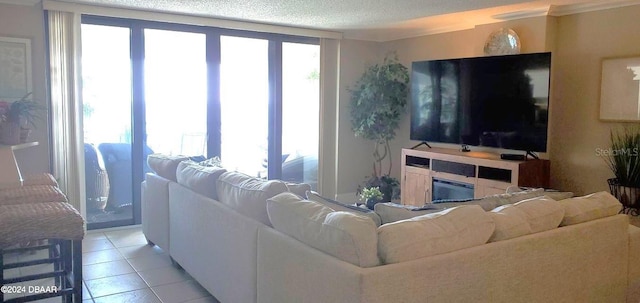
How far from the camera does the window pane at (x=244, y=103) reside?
20.1 ft

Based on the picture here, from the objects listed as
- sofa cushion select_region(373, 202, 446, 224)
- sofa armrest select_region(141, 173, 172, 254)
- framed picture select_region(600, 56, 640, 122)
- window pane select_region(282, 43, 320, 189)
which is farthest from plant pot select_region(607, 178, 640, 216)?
sofa armrest select_region(141, 173, 172, 254)

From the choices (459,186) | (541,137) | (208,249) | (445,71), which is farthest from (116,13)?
(541,137)

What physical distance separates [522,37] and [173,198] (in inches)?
152

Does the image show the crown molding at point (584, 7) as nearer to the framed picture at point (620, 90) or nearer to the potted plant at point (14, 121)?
the framed picture at point (620, 90)

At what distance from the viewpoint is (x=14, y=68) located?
472 cm

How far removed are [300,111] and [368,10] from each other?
2079mm

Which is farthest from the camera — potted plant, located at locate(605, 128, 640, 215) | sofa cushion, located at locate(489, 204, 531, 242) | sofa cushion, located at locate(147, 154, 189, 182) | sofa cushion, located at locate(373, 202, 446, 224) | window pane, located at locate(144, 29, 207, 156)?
window pane, located at locate(144, 29, 207, 156)

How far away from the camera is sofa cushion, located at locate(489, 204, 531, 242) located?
2.29m

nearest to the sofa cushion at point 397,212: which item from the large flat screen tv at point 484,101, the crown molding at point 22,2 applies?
the large flat screen tv at point 484,101

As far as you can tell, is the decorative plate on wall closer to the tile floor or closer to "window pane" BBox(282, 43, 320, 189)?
"window pane" BBox(282, 43, 320, 189)

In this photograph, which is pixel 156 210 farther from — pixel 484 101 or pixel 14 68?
pixel 484 101

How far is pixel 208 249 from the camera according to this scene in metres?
3.25

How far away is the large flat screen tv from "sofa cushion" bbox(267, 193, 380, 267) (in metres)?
3.43

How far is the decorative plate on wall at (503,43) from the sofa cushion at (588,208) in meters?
2.73
